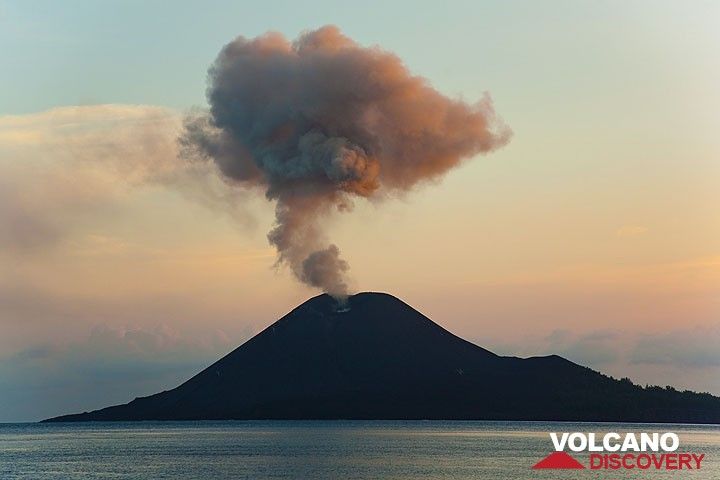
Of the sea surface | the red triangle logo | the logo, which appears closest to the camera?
the sea surface

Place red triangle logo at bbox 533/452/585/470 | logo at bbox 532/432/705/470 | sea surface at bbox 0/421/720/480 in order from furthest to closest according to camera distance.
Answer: logo at bbox 532/432/705/470
red triangle logo at bbox 533/452/585/470
sea surface at bbox 0/421/720/480

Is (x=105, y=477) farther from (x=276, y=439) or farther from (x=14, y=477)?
(x=276, y=439)

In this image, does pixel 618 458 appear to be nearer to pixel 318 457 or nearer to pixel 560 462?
pixel 560 462

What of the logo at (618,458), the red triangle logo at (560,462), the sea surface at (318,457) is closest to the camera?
the sea surface at (318,457)

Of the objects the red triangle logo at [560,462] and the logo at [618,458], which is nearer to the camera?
the red triangle logo at [560,462]

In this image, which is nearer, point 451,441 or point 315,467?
point 315,467

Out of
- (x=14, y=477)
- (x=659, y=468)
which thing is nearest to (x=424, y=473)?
(x=659, y=468)

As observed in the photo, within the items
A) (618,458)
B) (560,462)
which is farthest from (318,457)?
(618,458)

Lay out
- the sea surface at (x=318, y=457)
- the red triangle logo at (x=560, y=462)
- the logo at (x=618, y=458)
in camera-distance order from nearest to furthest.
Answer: the sea surface at (x=318, y=457), the red triangle logo at (x=560, y=462), the logo at (x=618, y=458)
